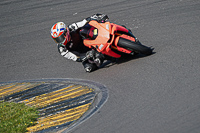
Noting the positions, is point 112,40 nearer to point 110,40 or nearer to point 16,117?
point 110,40

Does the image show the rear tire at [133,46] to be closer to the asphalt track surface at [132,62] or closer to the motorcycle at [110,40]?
Answer: the motorcycle at [110,40]

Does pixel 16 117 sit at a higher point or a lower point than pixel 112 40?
lower

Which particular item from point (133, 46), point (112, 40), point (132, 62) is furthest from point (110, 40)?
point (132, 62)

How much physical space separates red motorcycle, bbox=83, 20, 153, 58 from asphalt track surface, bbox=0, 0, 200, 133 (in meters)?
0.37

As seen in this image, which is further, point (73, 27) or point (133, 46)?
point (73, 27)

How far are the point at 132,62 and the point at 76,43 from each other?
1.53 meters

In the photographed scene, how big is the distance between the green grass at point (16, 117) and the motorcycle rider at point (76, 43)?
179 centimetres

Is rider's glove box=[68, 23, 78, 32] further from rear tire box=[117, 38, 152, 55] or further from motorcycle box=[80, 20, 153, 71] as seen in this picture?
rear tire box=[117, 38, 152, 55]

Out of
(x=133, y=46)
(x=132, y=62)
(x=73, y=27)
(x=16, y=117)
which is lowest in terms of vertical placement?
(x=16, y=117)

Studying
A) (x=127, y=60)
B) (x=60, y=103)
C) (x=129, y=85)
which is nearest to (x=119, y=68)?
(x=127, y=60)

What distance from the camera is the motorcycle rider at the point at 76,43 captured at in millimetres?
7973

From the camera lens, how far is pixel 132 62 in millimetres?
8016

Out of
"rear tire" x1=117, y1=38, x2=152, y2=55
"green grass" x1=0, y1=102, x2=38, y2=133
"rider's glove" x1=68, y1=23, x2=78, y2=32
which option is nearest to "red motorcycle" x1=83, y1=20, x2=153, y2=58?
"rear tire" x1=117, y1=38, x2=152, y2=55

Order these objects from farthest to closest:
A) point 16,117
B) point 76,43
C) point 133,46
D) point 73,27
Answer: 1. point 76,43
2. point 73,27
3. point 133,46
4. point 16,117
